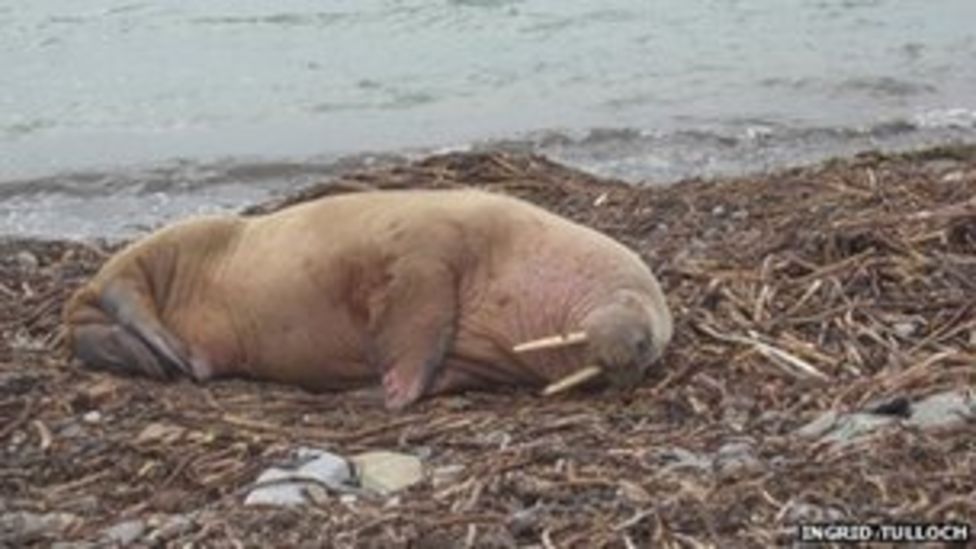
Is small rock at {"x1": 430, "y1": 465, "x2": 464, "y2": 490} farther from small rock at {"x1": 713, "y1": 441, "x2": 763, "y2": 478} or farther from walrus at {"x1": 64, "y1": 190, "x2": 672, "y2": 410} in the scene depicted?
walrus at {"x1": 64, "y1": 190, "x2": 672, "y2": 410}

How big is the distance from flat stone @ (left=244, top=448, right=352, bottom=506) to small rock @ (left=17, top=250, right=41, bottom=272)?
309 cm

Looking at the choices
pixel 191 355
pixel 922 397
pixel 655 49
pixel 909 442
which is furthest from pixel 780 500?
pixel 655 49

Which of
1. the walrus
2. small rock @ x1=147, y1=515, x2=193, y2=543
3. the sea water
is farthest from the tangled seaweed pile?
the sea water

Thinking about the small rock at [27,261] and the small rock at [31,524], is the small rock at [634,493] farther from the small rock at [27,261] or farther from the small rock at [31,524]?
the small rock at [27,261]

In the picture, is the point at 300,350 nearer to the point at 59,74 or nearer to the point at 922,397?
the point at 922,397

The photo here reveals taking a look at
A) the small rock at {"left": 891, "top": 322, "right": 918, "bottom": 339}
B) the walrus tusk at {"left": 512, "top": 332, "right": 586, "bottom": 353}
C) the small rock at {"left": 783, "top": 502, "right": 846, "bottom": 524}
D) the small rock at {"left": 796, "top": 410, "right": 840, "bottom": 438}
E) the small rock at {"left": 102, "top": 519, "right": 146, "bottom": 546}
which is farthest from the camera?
the small rock at {"left": 891, "top": 322, "right": 918, "bottom": 339}

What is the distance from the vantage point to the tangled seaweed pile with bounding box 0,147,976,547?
4066mm

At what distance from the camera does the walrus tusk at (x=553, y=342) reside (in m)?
5.50

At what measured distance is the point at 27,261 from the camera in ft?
25.3

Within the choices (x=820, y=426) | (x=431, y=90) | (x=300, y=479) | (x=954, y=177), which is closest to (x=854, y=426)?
(x=820, y=426)

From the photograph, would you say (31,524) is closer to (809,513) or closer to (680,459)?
(680,459)

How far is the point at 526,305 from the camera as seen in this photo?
19.1ft

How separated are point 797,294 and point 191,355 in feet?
6.43

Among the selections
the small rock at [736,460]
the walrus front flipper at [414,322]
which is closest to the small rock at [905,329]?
the small rock at [736,460]
